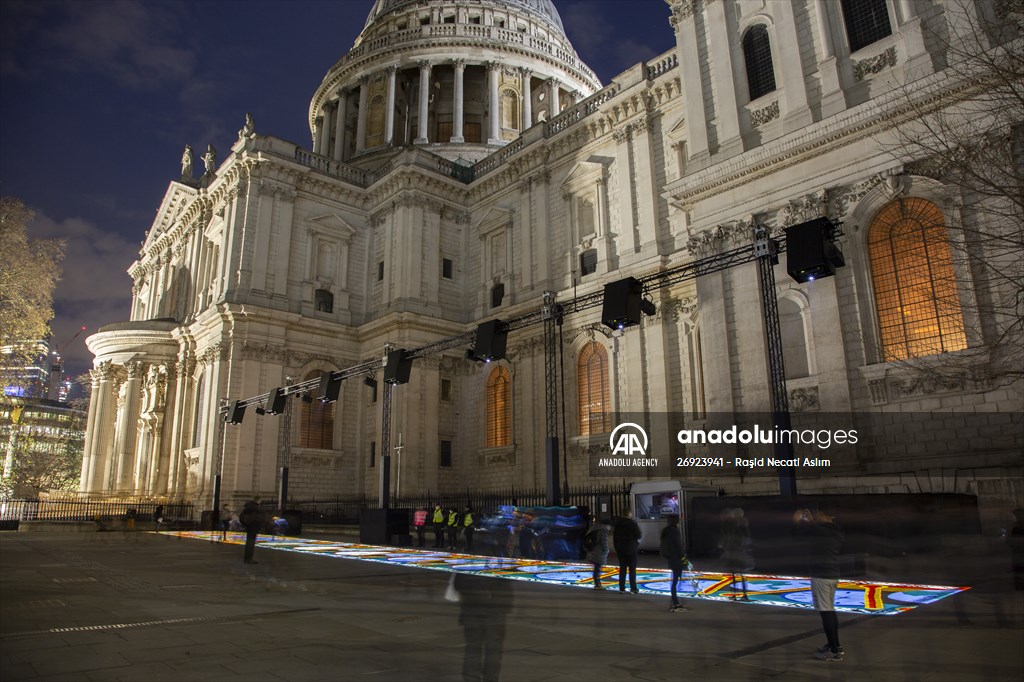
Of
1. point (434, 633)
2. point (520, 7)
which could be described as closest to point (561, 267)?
point (434, 633)

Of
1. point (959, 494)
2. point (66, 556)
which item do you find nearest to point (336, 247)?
point (66, 556)

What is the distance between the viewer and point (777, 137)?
68.9 feet

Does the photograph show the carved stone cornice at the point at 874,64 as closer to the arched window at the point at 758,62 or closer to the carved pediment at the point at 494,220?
the arched window at the point at 758,62

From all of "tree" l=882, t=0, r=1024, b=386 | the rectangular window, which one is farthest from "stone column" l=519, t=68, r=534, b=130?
"tree" l=882, t=0, r=1024, b=386

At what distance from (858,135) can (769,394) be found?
7767 millimetres

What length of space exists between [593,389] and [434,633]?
23495 mm

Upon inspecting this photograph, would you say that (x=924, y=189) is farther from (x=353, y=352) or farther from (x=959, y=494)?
(x=353, y=352)

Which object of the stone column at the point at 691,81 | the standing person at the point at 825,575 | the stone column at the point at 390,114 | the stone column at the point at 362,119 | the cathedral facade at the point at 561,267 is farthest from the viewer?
the stone column at the point at 362,119

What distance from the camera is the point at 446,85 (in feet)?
187

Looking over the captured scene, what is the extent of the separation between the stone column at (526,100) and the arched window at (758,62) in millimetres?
32862

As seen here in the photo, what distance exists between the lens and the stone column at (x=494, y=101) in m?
53.2

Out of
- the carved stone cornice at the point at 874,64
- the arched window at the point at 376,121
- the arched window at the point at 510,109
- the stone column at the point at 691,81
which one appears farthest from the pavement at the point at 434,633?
the arched window at the point at 510,109

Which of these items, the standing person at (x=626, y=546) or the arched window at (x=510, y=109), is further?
the arched window at (x=510, y=109)

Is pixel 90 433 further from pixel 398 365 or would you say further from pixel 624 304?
pixel 624 304
